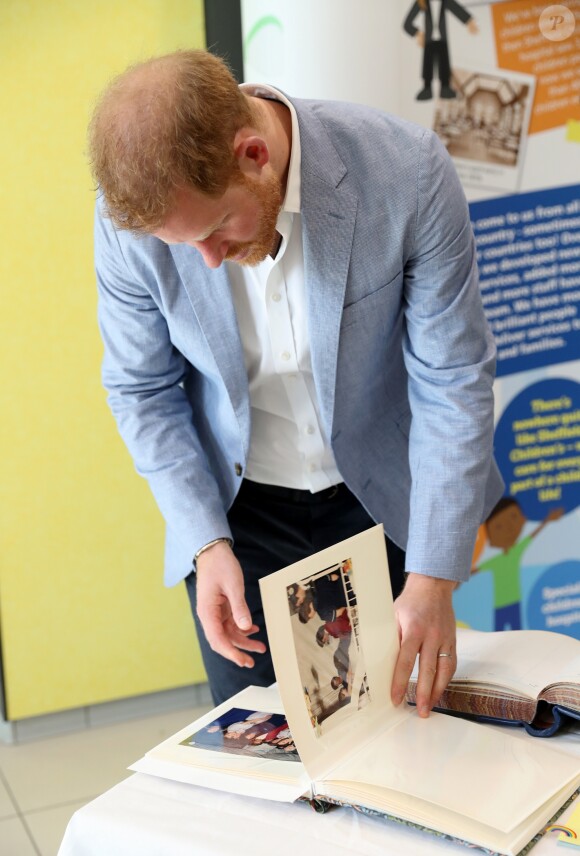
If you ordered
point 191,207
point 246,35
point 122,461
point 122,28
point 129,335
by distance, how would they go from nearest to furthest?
point 191,207, point 129,335, point 246,35, point 122,28, point 122,461

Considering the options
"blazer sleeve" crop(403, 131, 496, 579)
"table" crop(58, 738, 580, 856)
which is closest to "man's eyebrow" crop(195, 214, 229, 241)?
"blazer sleeve" crop(403, 131, 496, 579)

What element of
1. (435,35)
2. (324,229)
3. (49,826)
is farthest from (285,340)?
(49,826)

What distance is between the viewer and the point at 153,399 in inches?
63.8

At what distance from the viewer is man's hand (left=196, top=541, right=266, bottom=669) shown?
1.33 m

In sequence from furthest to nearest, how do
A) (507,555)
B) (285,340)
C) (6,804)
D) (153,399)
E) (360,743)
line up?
(507,555), (6,804), (153,399), (285,340), (360,743)

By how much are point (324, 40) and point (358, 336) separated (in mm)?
1040

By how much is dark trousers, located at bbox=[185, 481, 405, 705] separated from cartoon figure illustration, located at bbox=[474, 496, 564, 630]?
3.67ft

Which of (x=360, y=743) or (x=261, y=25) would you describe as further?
(x=261, y=25)

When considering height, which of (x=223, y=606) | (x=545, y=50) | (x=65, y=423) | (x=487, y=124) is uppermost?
(x=545, y=50)

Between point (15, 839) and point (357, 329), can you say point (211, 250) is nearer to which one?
point (357, 329)

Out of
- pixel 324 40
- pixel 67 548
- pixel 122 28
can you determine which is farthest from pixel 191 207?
pixel 67 548

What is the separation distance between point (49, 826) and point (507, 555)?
1.37 m

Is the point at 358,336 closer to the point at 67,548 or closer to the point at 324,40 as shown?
the point at 324,40

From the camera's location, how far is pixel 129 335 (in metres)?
1.57
